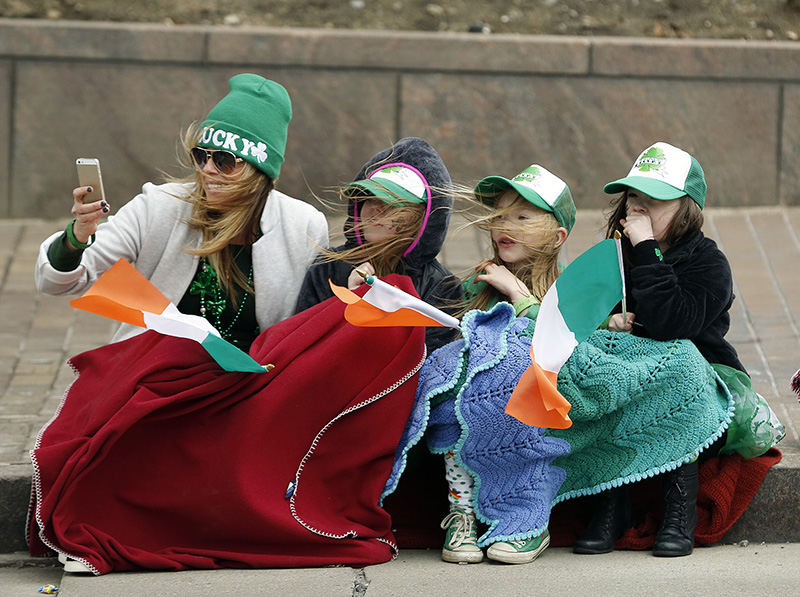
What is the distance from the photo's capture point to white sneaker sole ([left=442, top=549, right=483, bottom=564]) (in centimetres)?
332

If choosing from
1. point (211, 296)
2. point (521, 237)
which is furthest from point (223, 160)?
point (521, 237)

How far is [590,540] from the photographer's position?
347 cm

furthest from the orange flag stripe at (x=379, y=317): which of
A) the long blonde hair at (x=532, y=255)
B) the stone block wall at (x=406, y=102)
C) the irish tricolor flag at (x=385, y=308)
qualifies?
the stone block wall at (x=406, y=102)

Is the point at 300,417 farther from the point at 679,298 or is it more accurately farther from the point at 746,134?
the point at 746,134

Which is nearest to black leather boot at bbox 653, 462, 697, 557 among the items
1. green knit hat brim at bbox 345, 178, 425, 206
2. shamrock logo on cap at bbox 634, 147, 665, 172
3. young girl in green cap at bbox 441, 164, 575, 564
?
young girl in green cap at bbox 441, 164, 575, 564

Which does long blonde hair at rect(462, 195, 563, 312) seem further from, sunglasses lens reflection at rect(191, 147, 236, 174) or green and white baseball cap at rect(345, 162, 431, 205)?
sunglasses lens reflection at rect(191, 147, 236, 174)

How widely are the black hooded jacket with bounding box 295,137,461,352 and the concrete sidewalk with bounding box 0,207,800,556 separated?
0.10m

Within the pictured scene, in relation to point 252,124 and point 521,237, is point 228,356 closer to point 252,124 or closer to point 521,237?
point 252,124

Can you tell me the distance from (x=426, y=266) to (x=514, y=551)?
40.3 inches

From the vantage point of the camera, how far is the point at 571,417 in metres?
3.31

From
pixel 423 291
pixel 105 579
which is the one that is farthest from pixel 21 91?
pixel 105 579

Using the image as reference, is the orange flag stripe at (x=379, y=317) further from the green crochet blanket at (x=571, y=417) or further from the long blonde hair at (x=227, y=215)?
the long blonde hair at (x=227, y=215)

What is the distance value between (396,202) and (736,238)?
11.1 feet

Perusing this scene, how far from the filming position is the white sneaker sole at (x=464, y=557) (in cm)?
332
